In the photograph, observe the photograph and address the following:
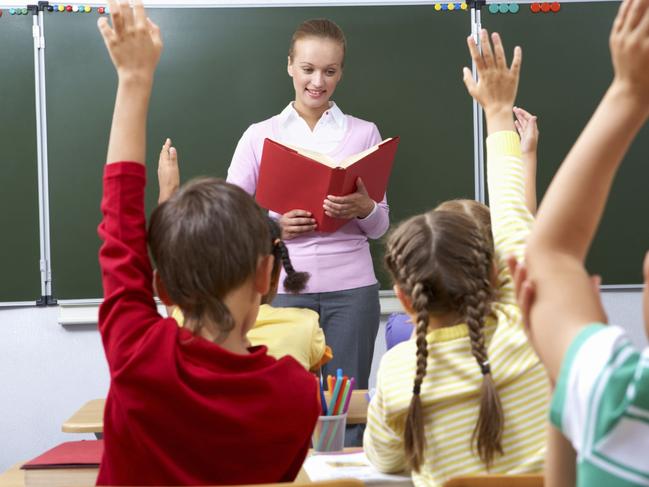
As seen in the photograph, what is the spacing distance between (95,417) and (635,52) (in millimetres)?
1834

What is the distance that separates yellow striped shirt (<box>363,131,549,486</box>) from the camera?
5.03ft

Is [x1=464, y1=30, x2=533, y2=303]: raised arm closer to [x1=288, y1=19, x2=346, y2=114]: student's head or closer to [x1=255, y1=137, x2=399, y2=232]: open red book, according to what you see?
[x1=255, y1=137, x2=399, y2=232]: open red book

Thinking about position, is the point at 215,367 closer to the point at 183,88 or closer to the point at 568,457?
the point at 568,457

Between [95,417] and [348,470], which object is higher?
[348,470]

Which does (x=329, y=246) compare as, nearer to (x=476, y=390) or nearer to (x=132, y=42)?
(x=476, y=390)

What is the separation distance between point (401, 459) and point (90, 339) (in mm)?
3007

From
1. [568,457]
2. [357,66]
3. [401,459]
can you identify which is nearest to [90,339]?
[357,66]

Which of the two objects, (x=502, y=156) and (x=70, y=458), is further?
(x=70, y=458)

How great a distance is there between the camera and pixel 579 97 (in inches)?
171

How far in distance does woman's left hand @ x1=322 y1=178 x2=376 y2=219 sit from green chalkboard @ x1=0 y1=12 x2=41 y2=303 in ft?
5.82

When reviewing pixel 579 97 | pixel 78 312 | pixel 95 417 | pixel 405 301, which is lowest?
pixel 78 312

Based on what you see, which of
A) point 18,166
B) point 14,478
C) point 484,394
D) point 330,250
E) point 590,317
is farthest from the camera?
point 18,166

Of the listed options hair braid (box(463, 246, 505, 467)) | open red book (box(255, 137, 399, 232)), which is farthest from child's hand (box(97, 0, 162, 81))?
open red book (box(255, 137, 399, 232))

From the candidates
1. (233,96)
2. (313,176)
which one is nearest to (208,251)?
(313,176)
